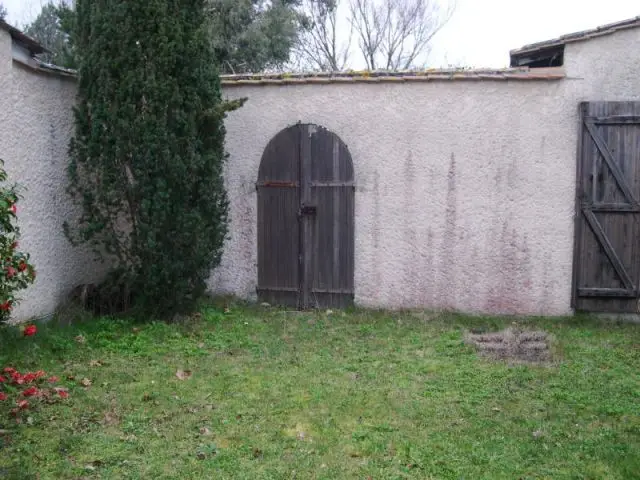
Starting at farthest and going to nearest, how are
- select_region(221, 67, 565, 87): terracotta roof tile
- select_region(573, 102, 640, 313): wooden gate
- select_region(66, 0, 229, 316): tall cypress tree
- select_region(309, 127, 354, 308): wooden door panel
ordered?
select_region(309, 127, 354, 308): wooden door panel → select_region(221, 67, 565, 87): terracotta roof tile → select_region(573, 102, 640, 313): wooden gate → select_region(66, 0, 229, 316): tall cypress tree

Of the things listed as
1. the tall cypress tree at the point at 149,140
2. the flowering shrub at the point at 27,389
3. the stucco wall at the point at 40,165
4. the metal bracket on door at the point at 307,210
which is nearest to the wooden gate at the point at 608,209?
the metal bracket on door at the point at 307,210

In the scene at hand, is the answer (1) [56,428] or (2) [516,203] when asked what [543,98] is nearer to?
(2) [516,203]

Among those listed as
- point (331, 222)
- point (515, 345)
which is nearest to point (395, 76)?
point (331, 222)

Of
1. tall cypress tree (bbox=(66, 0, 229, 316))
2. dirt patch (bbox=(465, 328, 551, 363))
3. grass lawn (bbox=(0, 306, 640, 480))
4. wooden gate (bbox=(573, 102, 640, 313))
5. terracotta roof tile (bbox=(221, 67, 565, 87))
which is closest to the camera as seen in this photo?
grass lawn (bbox=(0, 306, 640, 480))

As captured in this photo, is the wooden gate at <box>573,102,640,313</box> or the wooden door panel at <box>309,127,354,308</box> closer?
the wooden gate at <box>573,102,640,313</box>

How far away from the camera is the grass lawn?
4.11 m

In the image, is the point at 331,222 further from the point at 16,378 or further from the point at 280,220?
the point at 16,378

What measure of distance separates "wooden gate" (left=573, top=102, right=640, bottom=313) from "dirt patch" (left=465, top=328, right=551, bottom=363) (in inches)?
46.8

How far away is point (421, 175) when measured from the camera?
7973 mm

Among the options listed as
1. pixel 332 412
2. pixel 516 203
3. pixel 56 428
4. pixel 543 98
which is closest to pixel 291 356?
pixel 332 412

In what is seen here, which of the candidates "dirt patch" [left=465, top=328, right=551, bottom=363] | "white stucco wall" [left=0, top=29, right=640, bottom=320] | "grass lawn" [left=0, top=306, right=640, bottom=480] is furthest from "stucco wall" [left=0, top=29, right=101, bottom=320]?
"dirt patch" [left=465, top=328, right=551, bottom=363]

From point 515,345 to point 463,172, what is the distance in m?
2.34

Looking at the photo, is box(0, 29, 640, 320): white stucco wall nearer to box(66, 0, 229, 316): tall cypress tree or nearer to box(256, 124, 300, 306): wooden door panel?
box(256, 124, 300, 306): wooden door panel

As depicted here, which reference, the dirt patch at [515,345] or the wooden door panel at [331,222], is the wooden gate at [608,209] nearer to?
the dirt patch at [515,345]
